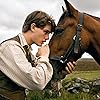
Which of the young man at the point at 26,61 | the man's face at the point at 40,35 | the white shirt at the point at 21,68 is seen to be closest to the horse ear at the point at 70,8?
the young man at the point at 26,61

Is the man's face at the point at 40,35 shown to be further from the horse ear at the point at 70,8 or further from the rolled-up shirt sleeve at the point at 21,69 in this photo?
the horse ear at the point at 70,8

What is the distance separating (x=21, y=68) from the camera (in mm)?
3812

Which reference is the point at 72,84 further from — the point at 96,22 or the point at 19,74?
the point at 19,74

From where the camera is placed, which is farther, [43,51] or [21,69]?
[43,51]

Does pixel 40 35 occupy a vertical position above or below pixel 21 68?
above

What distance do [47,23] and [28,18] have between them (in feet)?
0.81

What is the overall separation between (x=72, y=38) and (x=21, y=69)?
2.07 meters

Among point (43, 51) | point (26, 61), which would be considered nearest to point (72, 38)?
point (43, 51)

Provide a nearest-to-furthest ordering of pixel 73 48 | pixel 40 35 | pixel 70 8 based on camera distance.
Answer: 1. pixel 40 35
2. pixel 73 48
3. pixel 70 8

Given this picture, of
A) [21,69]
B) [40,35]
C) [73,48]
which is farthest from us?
[73,48]

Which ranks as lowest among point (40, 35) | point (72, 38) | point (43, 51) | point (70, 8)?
point (72, 38)

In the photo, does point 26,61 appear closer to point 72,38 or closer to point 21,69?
point 21,69

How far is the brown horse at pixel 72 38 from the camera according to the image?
225 inches

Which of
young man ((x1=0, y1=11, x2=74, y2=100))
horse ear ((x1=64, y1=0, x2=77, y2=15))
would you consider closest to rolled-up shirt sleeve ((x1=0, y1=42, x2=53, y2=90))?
young man ((x1=0, y1=11, x2=74, y2=100))
